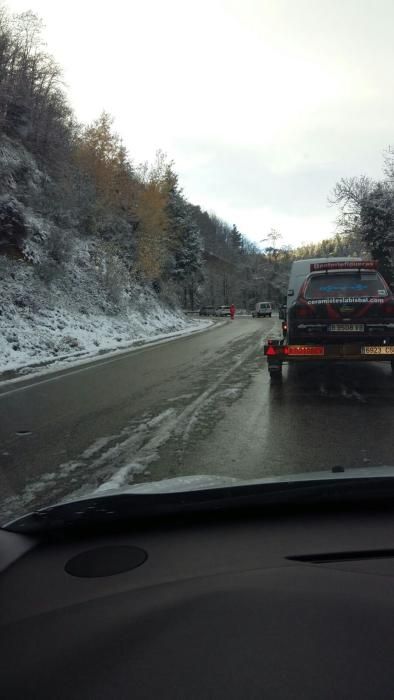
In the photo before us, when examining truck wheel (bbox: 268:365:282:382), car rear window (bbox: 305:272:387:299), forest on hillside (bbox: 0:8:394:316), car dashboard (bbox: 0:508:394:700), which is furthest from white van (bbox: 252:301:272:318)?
car dashboard (bbox: 0:508:394:700)

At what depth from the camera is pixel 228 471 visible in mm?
4660

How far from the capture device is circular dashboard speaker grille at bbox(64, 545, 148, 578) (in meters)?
2.03

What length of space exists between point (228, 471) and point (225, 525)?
2.27 meters

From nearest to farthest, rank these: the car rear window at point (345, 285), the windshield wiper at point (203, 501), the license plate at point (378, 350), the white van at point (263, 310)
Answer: the windshield wiper at point (203, 501) → the license plate at point (378, 350) → the car rear window at point (345, 285) → the white van at point (263, 310)

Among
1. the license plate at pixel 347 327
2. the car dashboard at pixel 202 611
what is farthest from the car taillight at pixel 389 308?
the car dashboard at pixel 202 611

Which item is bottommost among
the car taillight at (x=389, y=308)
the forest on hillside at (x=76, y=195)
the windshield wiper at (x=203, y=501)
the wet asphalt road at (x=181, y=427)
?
the wet asphalt road at (x=181, y=427)

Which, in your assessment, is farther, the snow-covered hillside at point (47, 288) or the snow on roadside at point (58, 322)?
the snow-covered hillside at point (47, 288)

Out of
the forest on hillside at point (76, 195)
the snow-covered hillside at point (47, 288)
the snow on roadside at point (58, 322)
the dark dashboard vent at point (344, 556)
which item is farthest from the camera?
the forest on hillside at point (76, 195)

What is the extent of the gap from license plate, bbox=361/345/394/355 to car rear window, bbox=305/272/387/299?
0.96 meters

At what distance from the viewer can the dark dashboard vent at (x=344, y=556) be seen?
6.55ft

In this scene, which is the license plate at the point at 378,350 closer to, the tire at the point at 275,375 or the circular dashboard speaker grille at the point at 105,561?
the tire at the point at 275,375

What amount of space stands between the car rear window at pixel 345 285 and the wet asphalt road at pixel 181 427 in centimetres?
164

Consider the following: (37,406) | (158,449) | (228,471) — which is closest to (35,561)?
(228,471)

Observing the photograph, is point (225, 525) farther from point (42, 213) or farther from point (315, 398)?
point (42, 213)
